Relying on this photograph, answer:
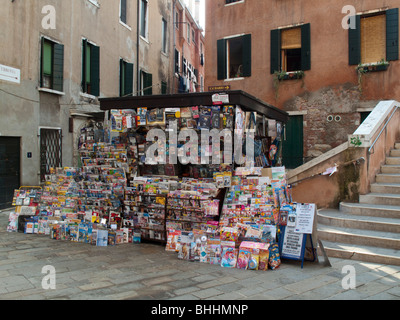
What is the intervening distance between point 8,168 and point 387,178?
10116mm

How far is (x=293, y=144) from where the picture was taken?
1360cm

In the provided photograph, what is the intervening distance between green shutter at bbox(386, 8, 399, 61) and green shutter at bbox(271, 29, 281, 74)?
146 inches

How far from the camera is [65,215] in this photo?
292 inches

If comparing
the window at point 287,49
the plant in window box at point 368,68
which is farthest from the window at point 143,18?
the plant in window box at point 368,68

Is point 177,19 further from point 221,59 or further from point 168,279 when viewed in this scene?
point 168,279

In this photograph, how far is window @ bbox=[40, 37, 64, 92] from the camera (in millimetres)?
11953

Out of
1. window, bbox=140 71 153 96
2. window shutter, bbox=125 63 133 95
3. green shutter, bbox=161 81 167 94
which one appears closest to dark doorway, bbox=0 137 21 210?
window shutter, bbox=125 63 133 95

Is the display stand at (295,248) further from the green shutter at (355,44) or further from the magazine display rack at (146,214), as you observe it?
the green shutter at (355,44)

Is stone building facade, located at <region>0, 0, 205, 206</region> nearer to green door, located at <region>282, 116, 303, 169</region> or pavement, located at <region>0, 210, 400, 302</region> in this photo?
pavement, located at <region>0, 210, 400, 302</region>

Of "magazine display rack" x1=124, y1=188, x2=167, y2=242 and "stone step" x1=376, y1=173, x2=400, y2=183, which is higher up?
"stone step" x1=376, y1=173, x2=400, y2=183

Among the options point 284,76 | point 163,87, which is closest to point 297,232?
point 284,76

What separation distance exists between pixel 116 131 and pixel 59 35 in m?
7.02

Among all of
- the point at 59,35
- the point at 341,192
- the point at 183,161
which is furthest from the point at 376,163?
the point at 59,35

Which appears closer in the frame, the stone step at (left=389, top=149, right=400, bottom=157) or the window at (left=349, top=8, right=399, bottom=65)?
the stone step at (left=389, top=149, right=400, bottom=157)
